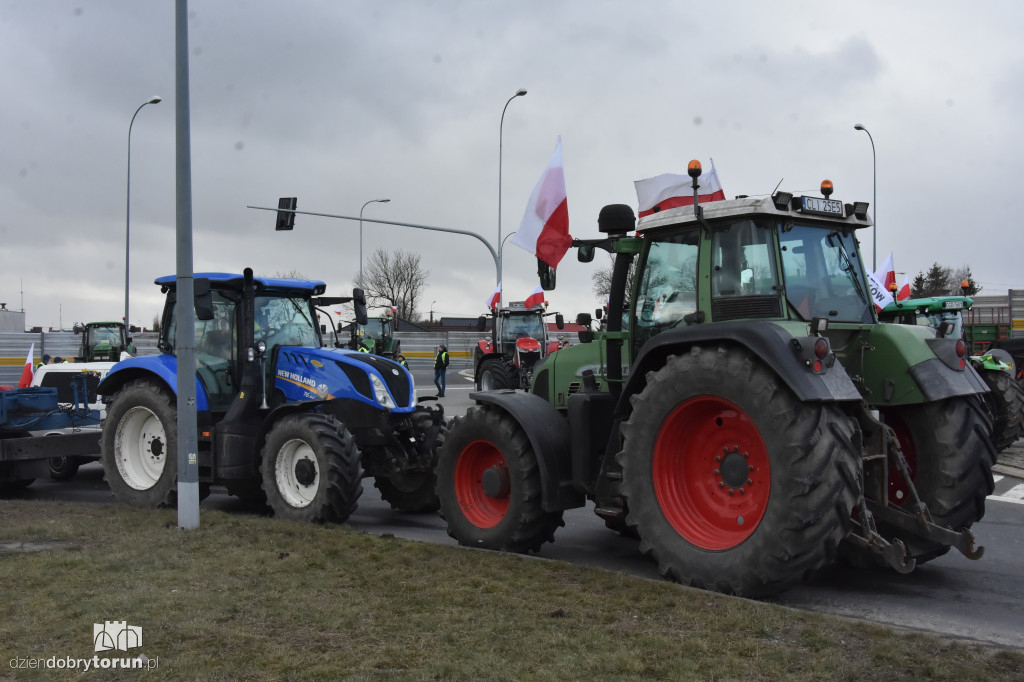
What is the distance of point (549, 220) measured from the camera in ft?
26.0

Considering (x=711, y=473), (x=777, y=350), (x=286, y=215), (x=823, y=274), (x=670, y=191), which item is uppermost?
(x=286, y=215)

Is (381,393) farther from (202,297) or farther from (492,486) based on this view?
(492,486)

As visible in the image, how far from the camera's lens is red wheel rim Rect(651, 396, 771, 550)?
19.9ft

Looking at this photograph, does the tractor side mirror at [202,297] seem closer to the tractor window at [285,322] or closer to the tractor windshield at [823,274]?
the tractor window at [285,322]

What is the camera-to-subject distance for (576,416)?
7109 millimetres

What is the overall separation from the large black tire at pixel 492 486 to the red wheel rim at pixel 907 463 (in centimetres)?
246

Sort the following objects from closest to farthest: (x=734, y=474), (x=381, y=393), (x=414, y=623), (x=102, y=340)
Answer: (x=414, y=623) < (x=734, y=474) < (x=381, y=393) < (x=102, y=340)

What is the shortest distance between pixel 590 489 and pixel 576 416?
55cm

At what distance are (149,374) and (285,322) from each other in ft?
5.19

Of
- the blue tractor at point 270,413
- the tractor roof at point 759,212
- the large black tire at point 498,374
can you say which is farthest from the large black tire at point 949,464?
the large black tire at point 498,374

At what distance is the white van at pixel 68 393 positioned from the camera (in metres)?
11.6

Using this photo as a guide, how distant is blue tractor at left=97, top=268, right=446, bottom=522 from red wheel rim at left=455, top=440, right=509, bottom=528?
1.29 m

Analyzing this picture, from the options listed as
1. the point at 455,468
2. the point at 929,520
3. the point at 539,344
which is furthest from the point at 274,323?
the point at 539,344

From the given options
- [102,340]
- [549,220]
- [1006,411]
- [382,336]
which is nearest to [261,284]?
[549,220]
